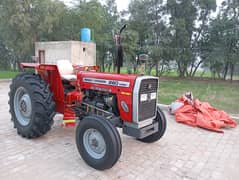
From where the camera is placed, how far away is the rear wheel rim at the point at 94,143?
2.33 metres

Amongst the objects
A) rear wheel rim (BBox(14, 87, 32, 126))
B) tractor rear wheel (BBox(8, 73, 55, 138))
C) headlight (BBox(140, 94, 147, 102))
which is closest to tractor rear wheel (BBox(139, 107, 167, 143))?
headlight (BBox(140, 94, 147, 102))

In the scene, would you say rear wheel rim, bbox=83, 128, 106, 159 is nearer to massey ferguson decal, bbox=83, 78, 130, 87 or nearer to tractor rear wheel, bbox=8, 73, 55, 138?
massey ferguson decal, bbox=83, 78, 130, 87

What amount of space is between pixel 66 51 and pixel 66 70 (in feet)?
22.7

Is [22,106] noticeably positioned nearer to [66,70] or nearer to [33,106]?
[33,106]

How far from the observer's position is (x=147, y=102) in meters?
2.51

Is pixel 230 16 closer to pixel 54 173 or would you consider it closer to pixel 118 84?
pixel 118 84

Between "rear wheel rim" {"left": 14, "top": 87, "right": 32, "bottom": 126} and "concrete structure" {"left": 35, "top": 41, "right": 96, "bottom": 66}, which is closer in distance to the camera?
"rear wheel rim" {"left": 14, "top": 87, "right": 32, "bottom": 126}

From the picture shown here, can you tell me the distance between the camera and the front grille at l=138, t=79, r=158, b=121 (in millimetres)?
2386

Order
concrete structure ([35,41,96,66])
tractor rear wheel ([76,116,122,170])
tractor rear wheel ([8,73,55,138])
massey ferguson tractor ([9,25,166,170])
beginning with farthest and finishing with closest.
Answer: concrete structure ([35,41,96,66])
tractor rear wheel ([8,73,55,138])
massey ferguson tractor ([9,25,166,170])
tractor rear wheel ([76,116,122,170])

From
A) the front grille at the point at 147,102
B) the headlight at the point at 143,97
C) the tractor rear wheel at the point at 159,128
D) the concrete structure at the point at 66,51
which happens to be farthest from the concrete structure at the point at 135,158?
the concrete structure at the point at 66,51

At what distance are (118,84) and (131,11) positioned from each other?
10.2 metres

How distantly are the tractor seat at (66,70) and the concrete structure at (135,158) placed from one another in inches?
36.3

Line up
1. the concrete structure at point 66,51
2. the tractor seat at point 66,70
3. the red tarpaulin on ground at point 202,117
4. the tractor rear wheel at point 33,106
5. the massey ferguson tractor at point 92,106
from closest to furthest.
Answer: the massey ferguson tractor at point 92,106
the tractor rear wheel at point 33,106
the tractor seat at point 66,70
the red tarpaulin on ground at point 202,117
the concrete structure at point 66,51

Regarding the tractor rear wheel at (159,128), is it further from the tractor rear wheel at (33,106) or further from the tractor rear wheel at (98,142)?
the tractor rear wheel at (33,106)
